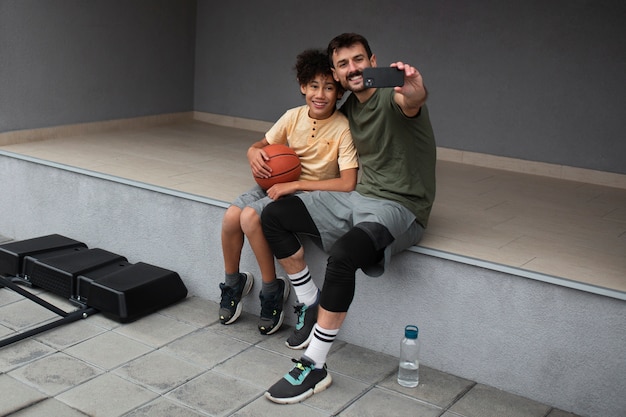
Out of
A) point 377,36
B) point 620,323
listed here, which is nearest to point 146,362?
point 620,323

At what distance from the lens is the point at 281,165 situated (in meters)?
3.47

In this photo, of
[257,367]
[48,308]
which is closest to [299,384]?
[257,367]

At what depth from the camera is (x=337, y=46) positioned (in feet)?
10.6

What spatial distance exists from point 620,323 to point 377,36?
11.0ft

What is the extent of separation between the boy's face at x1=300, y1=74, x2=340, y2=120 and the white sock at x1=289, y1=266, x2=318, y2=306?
714 mm

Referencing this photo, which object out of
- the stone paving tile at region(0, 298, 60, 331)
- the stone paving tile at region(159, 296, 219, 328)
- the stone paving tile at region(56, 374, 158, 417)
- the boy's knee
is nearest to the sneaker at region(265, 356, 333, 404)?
the stone paving tile at region(56, 374, 158, 417)

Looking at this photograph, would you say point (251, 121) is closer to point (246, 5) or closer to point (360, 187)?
point (246, 5)

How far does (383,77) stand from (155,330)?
1615 mm

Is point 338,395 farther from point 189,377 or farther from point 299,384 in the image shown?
point 189,377

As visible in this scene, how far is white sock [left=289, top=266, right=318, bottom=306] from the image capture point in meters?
3.38

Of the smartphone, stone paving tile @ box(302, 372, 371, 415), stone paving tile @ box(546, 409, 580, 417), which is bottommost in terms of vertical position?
stone paving tile @ box(302, 372, 371, 415)

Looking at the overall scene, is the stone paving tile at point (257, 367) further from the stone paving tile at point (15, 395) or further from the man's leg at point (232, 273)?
the stone paving tile at point (15, 395)

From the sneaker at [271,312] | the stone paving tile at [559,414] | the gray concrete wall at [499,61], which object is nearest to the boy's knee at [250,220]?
the sneaker at [271,312]

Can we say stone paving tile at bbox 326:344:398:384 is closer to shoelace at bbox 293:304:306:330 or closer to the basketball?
shoelace at bbox 293:304:306:330
